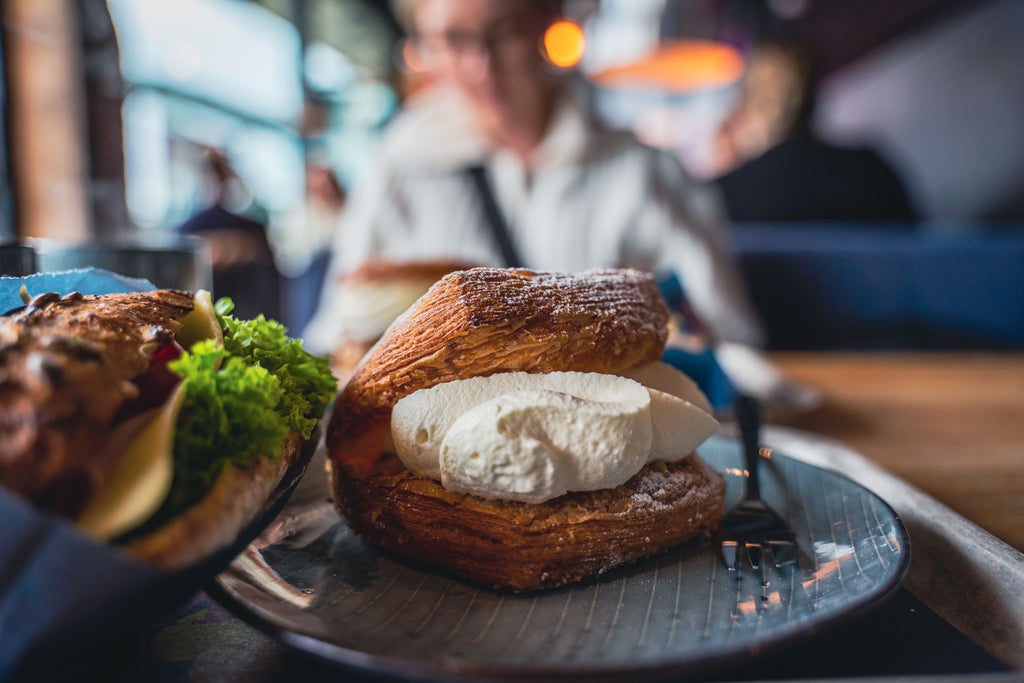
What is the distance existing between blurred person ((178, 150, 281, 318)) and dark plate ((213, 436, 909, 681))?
2.88 meters

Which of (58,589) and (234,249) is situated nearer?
(58,589)

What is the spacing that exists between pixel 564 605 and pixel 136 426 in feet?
1.66

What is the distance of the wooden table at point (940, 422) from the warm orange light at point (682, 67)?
3.53 metres

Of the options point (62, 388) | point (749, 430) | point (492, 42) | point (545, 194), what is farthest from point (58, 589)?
point (545, 194)

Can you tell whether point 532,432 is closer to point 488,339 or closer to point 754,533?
point 488,339

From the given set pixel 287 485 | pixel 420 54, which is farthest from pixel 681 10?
pixel 287 485

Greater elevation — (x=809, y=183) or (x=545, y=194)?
(x=809, y=183)

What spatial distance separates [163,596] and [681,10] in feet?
18.9

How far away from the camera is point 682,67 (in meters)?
6.41

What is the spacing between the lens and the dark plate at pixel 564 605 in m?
0.60

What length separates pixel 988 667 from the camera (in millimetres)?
650

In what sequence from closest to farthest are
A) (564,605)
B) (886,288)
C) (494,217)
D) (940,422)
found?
(564,605) < (940,422) < (494,217) < (886,288)

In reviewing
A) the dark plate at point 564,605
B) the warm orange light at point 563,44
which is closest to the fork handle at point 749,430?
the dark plate at point 564,605

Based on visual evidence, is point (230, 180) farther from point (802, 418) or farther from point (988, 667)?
point (988, 667)
